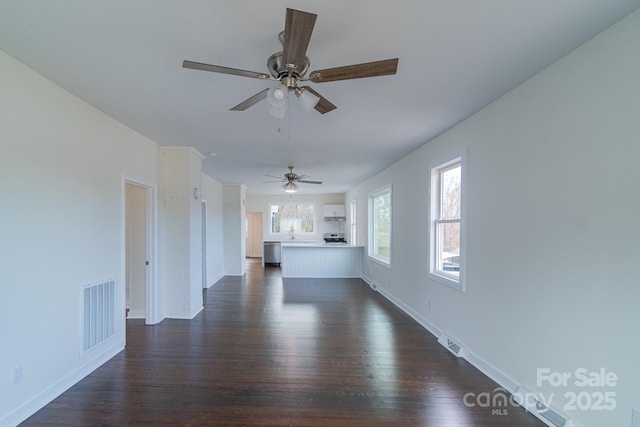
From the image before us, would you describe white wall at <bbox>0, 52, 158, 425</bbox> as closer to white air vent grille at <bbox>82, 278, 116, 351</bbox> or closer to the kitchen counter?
white air vent grille at <bbox>82, 278, 116, 351</bbox>

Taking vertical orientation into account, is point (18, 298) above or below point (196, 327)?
above

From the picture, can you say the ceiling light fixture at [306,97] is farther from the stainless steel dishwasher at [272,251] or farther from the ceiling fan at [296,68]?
the stainless steel dishwasher at [272,251]

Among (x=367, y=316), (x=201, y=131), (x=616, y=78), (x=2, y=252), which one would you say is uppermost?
(x=201, y=131)

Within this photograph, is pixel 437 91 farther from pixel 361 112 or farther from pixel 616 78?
pixel 616 78

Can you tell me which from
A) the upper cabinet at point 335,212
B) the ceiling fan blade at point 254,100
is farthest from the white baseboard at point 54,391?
the upper cabinet at point 335,212

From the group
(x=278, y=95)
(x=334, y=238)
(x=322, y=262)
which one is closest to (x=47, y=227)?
(x=278, y=95)

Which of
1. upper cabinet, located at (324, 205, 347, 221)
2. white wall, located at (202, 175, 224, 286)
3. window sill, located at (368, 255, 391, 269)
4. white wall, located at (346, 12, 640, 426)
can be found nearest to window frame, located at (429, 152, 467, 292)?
white wall, located at (346, 12, 640, 426)

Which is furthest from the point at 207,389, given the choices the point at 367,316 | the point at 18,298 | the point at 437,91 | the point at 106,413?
the point at 437,91

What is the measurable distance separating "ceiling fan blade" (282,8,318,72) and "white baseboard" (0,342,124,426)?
302 centimetres

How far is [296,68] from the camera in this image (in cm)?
159

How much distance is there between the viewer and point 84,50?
1791 millimetres

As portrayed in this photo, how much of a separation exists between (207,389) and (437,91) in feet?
10.6

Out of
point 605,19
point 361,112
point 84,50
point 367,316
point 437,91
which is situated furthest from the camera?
point 367,316

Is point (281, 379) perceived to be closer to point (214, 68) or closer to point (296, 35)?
point (214, 68)
